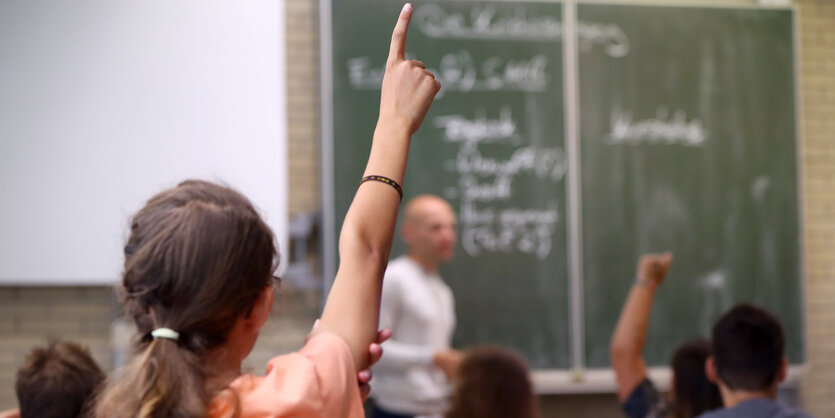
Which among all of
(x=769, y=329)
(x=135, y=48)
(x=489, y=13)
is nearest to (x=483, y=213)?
(x=489, y=13)

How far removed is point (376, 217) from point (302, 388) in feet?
0.74

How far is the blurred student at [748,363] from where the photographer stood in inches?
74.7

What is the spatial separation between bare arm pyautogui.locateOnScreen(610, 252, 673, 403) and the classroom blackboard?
1.45 meters

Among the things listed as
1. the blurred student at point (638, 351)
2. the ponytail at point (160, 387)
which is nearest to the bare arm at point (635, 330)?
the blurred student at point (638, 351)

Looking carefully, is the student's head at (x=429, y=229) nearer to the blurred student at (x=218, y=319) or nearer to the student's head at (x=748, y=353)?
the student's head at (x=748, y=353)

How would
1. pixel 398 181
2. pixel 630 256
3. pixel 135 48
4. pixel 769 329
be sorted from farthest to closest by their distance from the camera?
pixel 630 256 < pixel 135 48 < pixel 769 329 < pixel 398 181

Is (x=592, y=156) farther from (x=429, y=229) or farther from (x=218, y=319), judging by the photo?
(x=218, y=319)

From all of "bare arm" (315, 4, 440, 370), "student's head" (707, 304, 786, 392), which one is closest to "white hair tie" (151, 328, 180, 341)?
"bare arm" (315, 4, 440, 370)

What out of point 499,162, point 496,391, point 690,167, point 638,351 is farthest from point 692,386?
point 690,167

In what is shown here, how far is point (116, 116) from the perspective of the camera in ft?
12.1

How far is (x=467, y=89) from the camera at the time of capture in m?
3.88

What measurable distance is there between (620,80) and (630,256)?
76 centimetres

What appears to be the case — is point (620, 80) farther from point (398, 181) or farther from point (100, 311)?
point (398, 181)

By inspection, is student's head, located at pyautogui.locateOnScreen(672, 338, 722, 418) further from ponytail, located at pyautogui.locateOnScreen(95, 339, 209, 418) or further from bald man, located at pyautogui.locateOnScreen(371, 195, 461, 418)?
ponytail, located at pyautogui.locateOnScreen(95, 339, 209, 418)
